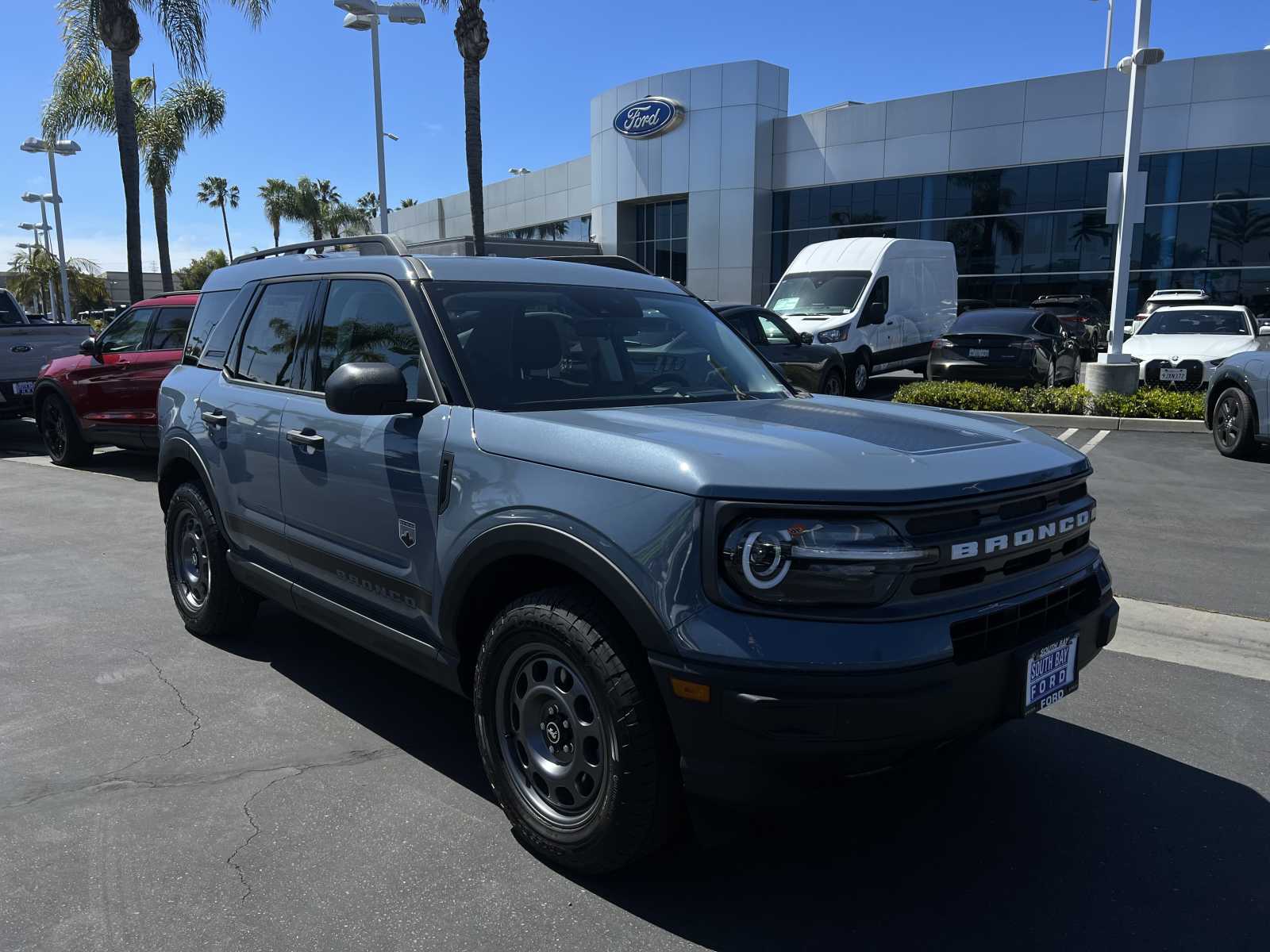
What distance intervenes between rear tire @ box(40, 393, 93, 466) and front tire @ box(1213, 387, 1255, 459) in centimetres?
1219

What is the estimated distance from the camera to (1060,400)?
12781 millimetres

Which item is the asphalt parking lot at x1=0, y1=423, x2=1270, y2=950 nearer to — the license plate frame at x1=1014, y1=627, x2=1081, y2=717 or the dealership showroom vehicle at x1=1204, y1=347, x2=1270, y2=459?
the license plate frame at x1=1014, y1=627, x2=1081, y2=717

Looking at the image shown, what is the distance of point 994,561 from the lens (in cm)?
263

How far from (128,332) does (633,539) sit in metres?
10.1

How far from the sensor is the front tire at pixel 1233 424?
30.6 ft

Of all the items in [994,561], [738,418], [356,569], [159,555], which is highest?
[738,418]

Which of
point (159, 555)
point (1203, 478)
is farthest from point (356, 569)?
point (1203, 478)

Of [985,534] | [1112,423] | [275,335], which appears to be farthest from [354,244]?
[1112,423]

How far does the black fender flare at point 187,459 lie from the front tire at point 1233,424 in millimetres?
9213

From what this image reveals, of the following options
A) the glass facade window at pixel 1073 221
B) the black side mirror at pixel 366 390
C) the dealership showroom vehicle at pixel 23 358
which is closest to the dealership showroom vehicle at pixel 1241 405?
the black side mirror at pixel 366 390

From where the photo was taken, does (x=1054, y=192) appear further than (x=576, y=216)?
No

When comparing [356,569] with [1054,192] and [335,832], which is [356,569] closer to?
[335,832]

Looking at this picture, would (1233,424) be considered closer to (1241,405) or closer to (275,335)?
(1241,405)

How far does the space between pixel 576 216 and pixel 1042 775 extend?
39.5 metres
